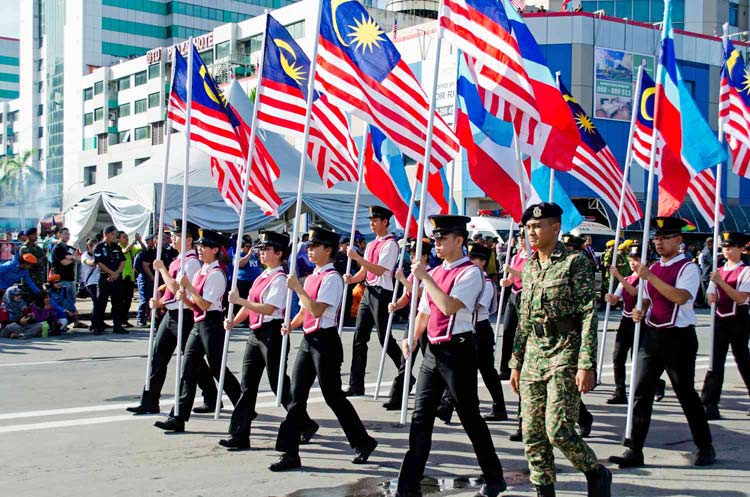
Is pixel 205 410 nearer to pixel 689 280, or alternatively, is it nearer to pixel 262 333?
pixel 262 333

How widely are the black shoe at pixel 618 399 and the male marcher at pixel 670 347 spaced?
2.75 m

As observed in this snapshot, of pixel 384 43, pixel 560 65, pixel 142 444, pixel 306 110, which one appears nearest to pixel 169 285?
pixel 142 444

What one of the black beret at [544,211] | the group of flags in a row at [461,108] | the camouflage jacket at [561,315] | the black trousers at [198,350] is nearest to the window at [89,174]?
the group of flags in a row at [461,108]

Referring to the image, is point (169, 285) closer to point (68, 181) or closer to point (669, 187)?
point (669, 187)

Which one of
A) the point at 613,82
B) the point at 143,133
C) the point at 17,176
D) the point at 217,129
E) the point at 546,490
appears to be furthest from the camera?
the point at 17,176

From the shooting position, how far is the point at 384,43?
865 cm

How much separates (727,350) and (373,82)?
14.9ft

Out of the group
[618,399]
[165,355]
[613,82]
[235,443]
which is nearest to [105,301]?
[165,355]

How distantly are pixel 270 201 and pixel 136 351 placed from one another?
5.55 m

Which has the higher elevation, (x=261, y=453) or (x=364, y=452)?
(x=364, y=452)

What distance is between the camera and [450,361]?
238 inches

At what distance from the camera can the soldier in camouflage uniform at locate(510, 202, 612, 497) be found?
17.2ft

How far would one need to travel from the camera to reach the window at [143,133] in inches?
2938

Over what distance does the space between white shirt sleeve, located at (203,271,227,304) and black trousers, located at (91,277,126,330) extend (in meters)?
9.15
